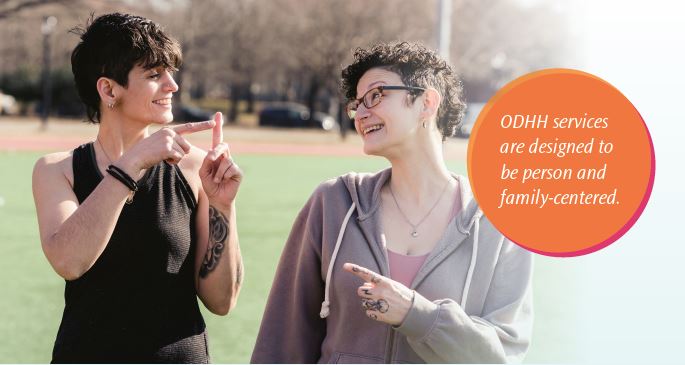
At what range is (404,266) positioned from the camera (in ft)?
7.96

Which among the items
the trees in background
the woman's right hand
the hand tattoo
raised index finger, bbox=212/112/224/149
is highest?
the trees in background

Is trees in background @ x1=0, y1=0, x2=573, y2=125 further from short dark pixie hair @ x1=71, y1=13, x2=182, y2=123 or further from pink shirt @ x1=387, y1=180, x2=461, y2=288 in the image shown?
pink shirt @ x1=387, y1=180, x2=461, y2=288

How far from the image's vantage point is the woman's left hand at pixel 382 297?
217cm

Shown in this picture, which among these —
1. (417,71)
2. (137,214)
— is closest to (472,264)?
(417,71)

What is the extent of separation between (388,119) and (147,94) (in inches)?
27.3

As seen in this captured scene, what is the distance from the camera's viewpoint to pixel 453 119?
262 centimetres

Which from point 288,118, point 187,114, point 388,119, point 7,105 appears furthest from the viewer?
point 288,118

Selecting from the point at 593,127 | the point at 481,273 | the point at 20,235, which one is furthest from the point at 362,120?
the point at 20,235

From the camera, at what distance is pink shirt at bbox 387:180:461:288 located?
94.9 inches

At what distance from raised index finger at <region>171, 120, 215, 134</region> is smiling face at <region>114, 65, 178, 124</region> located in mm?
61

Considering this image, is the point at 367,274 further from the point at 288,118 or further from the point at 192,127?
the point at 288,118

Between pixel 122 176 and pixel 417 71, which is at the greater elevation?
pixel 417 71

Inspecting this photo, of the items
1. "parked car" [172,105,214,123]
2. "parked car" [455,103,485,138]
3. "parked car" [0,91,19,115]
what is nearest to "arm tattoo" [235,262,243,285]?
"parked car" [455,103,485,138]

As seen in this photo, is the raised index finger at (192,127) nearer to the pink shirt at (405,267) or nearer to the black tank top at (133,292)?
the black tank top at (133,292)
